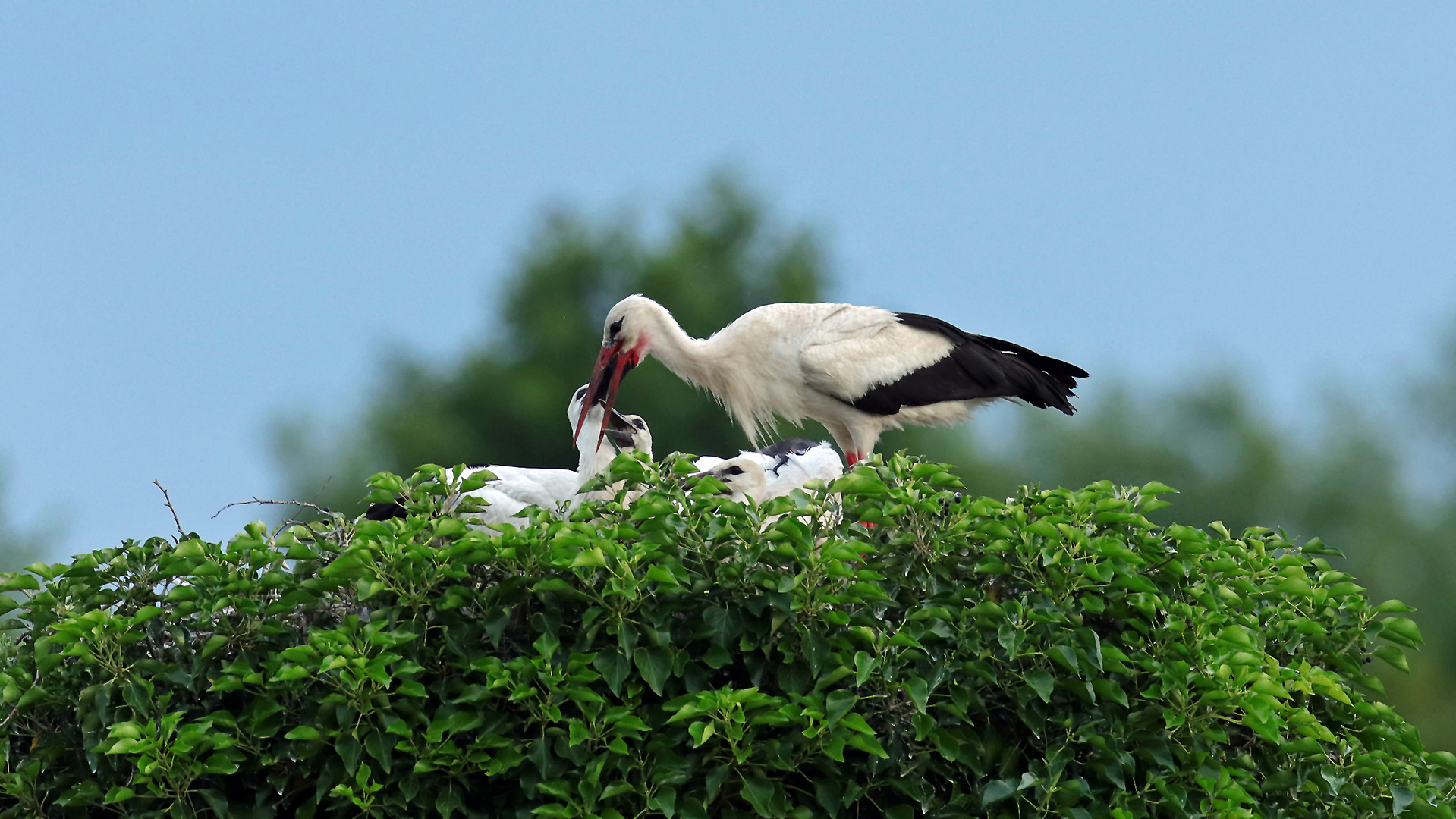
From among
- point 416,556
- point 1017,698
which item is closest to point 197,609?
point 416,556

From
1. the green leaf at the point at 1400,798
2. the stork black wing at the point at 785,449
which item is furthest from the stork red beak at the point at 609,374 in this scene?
the green leaf at the point at 1400,798

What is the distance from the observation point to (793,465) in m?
8.24

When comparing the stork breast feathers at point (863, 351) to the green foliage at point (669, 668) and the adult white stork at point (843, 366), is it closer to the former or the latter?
the adult white stork at point (843, 366)

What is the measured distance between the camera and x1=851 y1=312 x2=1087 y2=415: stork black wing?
9.45m

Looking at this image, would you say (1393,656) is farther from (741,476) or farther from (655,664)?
(655,664)

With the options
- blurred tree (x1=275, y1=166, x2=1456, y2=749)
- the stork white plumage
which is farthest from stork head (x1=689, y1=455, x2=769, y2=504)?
blurred tree (x1=275, y1=166, x2=1456, y2=749)

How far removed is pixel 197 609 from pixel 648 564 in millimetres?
1729

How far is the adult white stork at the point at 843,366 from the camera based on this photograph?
9039 mm

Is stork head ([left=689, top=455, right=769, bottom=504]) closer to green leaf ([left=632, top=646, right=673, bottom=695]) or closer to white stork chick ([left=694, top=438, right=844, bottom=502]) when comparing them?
white stork chick ([left=694, top=438, right=844, bottom=502])

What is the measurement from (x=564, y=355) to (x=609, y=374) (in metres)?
11.6

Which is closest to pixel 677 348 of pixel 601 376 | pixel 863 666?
pixel 601 376

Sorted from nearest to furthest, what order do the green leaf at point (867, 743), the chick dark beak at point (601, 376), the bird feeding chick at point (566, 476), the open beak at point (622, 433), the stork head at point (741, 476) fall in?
1. the green leaf at point (867, 743)
2. the stork head at point (741, 476)
3. the bird feeding chick at point (566, 476)
4. the open beak at point (622, 433)
5. the chick dark beak at point (601, 376)

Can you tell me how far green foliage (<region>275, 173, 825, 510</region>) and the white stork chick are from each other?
10.4 m

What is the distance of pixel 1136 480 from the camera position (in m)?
22.6
